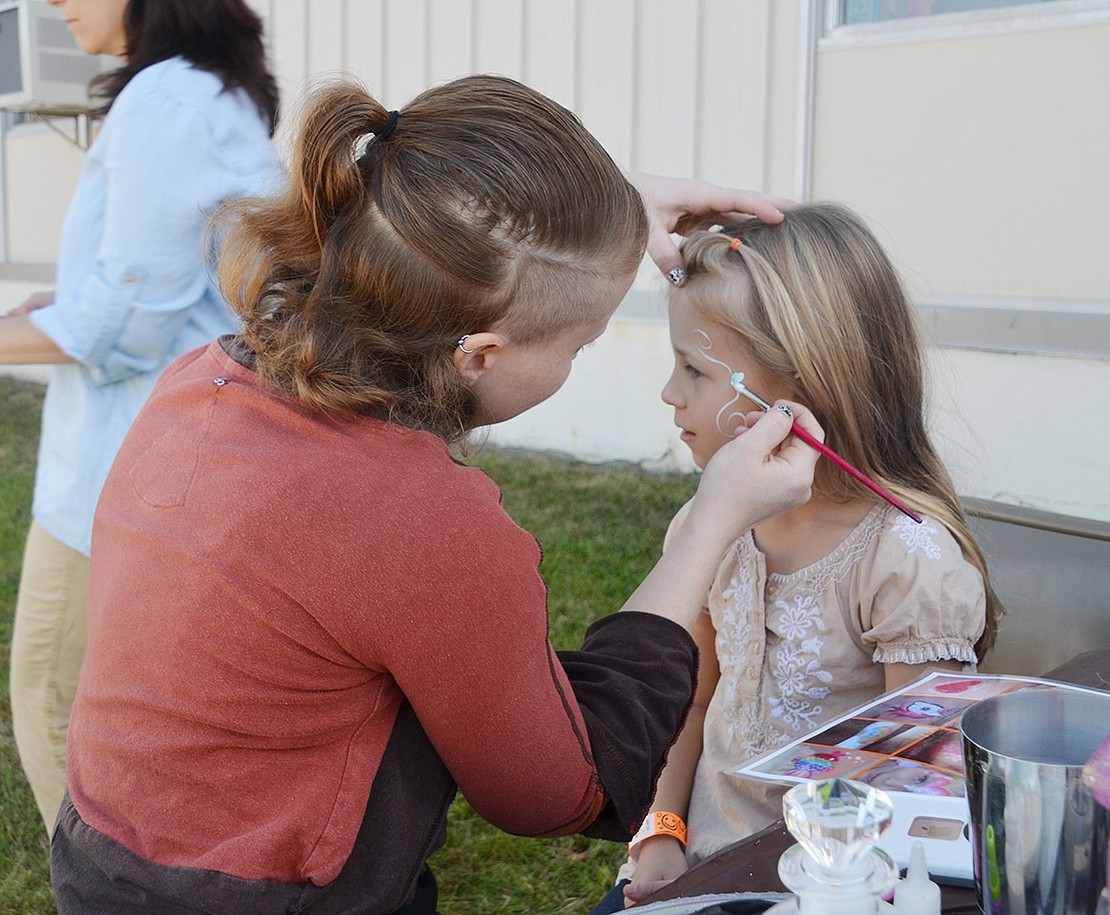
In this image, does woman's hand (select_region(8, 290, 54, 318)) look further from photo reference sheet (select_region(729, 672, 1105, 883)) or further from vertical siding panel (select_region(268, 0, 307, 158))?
vertical siding panel (select_region(268, 0, 307, 158))

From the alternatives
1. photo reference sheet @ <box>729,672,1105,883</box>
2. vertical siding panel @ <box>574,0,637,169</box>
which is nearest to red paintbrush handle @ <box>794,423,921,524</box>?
photo reference sheet @ <box>729,672,1105,883</box>

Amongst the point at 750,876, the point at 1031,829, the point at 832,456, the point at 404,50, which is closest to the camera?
the point at 1031,829

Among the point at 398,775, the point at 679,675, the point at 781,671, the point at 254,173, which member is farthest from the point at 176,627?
the point at 254,173

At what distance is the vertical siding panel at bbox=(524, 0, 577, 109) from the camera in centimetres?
539

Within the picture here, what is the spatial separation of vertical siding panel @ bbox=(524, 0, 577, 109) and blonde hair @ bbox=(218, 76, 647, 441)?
171 inches

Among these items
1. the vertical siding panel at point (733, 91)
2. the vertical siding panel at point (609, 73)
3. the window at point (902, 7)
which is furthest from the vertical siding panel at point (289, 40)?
the window at point (902, 7)

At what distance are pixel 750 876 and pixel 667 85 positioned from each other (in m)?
4.46

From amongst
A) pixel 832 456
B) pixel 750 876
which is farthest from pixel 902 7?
pixel 750 876

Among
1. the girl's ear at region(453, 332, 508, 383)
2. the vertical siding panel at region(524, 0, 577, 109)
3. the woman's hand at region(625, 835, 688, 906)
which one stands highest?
the vertical siding panel at region(524, 0, 577, 109)

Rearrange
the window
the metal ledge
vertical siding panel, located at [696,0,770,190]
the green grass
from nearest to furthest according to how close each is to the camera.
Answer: the metal ledge, the green grass, the window, vertical siding panel, located at [696,0,770,190]

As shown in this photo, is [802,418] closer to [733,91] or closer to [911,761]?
[911,761]

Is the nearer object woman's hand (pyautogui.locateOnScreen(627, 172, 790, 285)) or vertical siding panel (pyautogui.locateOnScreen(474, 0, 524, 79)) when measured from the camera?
woman's hand (pyautogui.locateOnScreen(627, 172, 790, 285))

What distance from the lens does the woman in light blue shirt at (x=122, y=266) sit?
1.99 meters

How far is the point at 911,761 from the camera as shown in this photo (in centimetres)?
115
